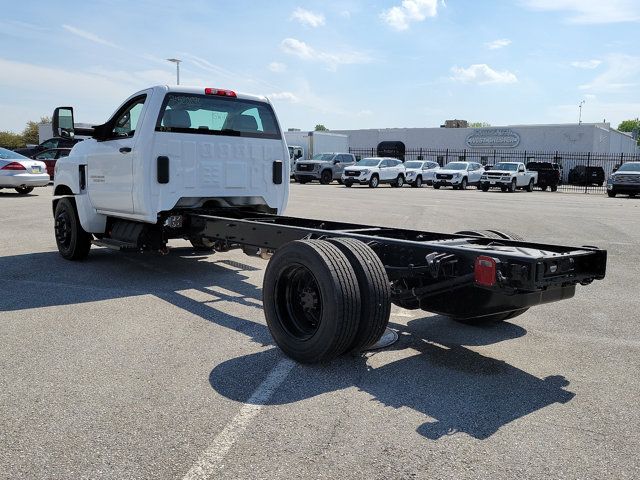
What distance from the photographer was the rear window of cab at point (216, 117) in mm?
6953

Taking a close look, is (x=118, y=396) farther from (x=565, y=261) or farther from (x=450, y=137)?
(x=450, y=137)

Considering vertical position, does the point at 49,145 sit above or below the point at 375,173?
above

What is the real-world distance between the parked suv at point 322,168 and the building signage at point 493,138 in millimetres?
16733

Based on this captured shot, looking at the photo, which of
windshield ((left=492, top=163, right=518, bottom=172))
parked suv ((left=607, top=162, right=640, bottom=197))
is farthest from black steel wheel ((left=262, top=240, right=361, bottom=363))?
windshield ((left=492, top=163, right=518, bottom=172))

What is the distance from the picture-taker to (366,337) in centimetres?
414

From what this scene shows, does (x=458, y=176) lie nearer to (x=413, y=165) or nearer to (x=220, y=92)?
(x=413, y=165)

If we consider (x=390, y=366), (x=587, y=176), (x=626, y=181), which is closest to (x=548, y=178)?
(x=587, y=176)

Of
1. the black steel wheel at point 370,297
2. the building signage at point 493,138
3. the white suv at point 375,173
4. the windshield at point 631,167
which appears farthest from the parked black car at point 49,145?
the building signage at point 493,138

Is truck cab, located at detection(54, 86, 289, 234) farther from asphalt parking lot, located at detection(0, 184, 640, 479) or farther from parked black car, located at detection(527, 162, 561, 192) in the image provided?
parked black car, located at detection(527, 162, 561, 192)

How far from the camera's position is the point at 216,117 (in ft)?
23.9

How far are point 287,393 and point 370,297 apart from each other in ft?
2.75

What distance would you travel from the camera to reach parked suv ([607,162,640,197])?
27.9 metres

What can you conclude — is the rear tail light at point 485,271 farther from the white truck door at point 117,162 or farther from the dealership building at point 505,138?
the dealership building at point 505,138

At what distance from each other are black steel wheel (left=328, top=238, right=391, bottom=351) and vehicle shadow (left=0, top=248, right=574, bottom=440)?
0.93 ft
